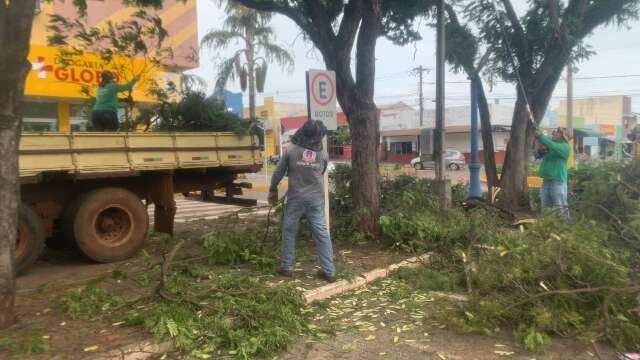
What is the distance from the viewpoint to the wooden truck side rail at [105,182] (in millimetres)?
6074

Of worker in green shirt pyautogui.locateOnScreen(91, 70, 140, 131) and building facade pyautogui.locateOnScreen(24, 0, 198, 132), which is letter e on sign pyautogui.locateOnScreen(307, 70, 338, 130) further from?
building facade pyautogui.locateOnScreen(24, 0, 198, 132)

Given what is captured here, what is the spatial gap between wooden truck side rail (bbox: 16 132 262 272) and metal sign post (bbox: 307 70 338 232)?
184 cm

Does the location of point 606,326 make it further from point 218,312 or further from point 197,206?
point 197,206

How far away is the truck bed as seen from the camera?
602 cm

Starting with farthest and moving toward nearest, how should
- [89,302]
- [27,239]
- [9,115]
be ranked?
[27,239] < [89,302] < [9,115]

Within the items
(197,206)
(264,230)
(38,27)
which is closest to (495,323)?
(264,230)

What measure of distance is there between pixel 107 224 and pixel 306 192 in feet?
9.71

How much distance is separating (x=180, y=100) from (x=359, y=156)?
314 cm

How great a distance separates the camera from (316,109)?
677 cm

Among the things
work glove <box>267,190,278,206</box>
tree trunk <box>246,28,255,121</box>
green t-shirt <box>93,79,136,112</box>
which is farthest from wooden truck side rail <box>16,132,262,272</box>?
tree trunk <box>246,28,255,121</box>

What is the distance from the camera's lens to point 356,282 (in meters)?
5.96

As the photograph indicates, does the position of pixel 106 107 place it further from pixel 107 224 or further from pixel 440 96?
pixel 440 96

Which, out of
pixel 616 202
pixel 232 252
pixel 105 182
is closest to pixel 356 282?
pixel 232 252

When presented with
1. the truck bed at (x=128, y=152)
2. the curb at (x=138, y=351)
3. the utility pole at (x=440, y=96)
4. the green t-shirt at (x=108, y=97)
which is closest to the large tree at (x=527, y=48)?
the utility pole at (x=440, y=96)
